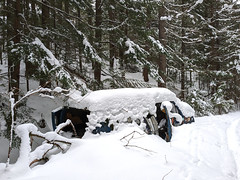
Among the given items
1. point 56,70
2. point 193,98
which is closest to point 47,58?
point 56,70

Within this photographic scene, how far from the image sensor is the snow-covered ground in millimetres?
2367

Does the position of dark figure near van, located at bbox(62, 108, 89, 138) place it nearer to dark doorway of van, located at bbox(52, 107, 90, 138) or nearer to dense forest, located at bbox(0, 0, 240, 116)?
dark doorway of van, located at bbox(52, 107, 90, 138)

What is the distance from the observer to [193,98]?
13.3 m

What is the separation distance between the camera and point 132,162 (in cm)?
281

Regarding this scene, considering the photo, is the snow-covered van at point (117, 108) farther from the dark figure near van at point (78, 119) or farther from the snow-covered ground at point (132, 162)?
the snow-covered ground at point (132, 162)

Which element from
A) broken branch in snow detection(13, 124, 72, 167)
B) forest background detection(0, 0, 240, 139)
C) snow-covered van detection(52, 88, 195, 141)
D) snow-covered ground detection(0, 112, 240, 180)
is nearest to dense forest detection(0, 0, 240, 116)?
forest background detection(0, 0, 240, 139)

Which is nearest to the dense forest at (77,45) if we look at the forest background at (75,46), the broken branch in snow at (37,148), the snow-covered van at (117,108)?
the forest background at (75,46)

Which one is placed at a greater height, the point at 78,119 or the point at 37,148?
the point at 37,148

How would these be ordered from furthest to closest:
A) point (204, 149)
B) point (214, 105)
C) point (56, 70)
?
point (214, 105), point (56, 70), point (204, 149)

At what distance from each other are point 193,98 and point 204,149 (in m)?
9.30

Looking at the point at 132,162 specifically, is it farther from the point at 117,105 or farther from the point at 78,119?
the point at 78,119

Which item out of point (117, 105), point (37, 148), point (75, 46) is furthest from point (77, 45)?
point (37, 148)

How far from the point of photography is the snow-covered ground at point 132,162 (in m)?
2.37

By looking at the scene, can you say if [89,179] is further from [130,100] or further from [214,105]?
[214,105]
